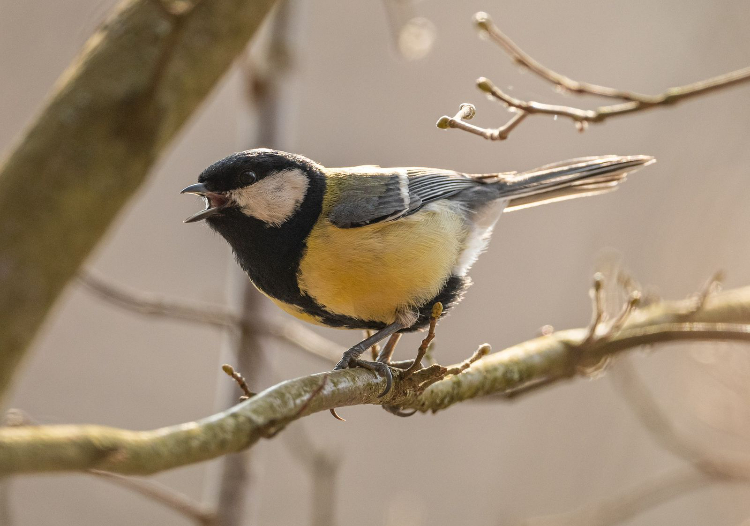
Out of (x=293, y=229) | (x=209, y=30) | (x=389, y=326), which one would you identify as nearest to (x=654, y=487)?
(x=389, y=326)

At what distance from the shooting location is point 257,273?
1773 millimetres

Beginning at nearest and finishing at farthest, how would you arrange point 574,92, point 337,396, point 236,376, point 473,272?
point 236,376 → point 337,396 → point 574,92 → point 473,272

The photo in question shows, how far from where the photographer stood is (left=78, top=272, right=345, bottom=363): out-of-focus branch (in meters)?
2.00

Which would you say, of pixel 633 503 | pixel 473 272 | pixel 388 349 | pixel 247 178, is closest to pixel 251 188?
pixel 247 178

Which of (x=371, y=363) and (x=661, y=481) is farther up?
(x=371, y=363)

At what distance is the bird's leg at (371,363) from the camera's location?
1.41 metres

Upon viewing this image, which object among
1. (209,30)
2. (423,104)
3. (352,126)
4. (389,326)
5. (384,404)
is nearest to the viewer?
(384,404)

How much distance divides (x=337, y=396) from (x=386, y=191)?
849 millimetres

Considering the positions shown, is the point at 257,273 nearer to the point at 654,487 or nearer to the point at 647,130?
the point at 654,487

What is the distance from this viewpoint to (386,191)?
1.99 metres

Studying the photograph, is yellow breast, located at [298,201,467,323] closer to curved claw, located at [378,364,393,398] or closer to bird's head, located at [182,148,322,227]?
bird's head, located at [182,148,322,227]

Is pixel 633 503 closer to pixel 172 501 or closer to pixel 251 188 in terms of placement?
pixel 172 501

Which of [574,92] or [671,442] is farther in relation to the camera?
[671,442]

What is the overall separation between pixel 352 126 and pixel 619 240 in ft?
5.69
